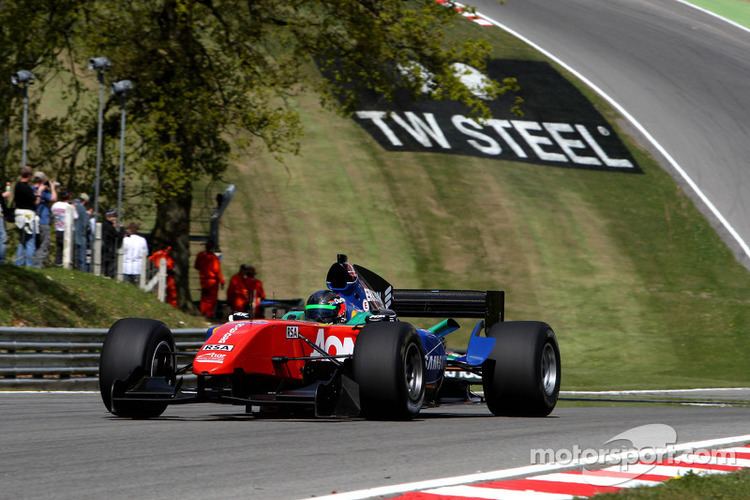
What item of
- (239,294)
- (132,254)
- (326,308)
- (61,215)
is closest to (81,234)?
(61,215)

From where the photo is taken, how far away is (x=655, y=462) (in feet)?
26.2

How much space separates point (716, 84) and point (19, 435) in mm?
36673

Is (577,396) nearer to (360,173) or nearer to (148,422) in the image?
(148,422)

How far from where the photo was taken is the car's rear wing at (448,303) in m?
12.8

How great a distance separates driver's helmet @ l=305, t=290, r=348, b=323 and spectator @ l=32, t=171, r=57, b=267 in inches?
368

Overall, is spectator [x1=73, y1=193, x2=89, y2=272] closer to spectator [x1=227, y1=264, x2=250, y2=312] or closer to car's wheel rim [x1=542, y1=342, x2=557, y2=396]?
spectator [x1=227, y1=264, x2=250, y2=312]

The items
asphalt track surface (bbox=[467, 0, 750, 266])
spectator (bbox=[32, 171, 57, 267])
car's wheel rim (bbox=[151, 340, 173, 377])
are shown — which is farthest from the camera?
asphalt track surface (bbox=[467, 0, 750, 266])

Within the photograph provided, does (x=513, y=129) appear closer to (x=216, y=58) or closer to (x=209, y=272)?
(x=216, y=58)

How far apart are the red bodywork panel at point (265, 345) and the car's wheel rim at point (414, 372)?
2.00ft

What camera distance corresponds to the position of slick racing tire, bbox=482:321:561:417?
38.2 ft

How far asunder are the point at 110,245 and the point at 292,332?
41.9 feet

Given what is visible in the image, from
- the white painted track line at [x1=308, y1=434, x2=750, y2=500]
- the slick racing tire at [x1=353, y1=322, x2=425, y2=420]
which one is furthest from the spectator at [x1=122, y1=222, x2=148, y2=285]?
the white painted track line at [x1=308, y1=434, x2=750, y2=500]

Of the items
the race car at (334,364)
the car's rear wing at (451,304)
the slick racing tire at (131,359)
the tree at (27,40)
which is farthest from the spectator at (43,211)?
the slick racing tire at (131,359)

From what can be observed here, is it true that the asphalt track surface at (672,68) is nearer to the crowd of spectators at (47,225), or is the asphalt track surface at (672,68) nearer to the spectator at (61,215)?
the crowd of spectators at (47,225)
